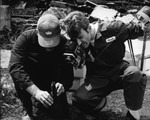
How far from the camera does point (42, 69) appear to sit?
3.61 m

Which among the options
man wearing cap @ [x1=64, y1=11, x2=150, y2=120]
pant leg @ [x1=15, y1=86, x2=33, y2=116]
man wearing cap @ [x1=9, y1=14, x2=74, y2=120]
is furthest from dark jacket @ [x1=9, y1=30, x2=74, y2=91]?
man wearing cap @ [x1=64, y1=11, x2=150, y2=120]

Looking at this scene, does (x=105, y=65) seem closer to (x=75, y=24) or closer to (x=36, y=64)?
(x=75, y=24)

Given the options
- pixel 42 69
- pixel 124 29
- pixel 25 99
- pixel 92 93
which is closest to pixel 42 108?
pixel 25 99

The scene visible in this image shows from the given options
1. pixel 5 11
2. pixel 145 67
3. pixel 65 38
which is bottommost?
pixel 145 67

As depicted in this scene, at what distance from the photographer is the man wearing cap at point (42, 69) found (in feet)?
10.7

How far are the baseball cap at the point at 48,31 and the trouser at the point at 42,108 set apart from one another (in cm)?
57

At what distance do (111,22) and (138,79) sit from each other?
1.98 ft

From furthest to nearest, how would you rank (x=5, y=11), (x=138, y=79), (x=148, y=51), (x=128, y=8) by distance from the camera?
(x=128, y=8), (x=5, y=11), (x=148, y=51), (x=138, y=79)

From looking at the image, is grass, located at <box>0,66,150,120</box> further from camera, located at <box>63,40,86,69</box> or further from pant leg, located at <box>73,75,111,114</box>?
camera, located at <box>63,40,86,69</box>

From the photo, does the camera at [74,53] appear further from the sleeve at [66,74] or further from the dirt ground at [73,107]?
the dirt ground at [73,107]

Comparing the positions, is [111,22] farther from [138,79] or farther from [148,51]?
[148,51]

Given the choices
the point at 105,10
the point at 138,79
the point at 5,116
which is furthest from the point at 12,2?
the point at 138,79

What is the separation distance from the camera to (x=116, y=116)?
3.79 meters

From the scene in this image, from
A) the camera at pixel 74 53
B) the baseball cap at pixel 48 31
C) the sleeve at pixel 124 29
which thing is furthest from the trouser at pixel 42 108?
the sleeve at pixel 124 29
